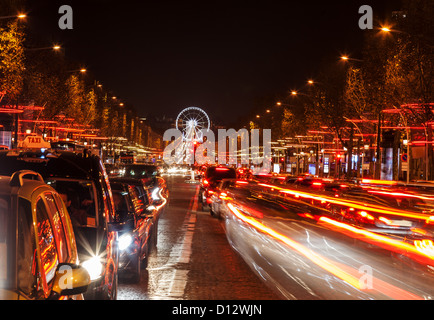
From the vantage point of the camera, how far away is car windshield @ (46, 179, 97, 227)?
7.51 m

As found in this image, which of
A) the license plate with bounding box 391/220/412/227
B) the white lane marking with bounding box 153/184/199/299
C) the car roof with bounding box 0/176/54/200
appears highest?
the car roof with bounding box 0/176/54/200

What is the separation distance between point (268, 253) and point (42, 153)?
5.25 metres

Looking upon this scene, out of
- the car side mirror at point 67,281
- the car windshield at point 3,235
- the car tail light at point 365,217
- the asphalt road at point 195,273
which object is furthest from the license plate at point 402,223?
the car windshield at point 3,235

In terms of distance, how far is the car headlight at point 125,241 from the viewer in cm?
964

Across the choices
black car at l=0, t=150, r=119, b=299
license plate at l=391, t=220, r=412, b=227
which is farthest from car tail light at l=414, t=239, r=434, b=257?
license plate at l=391, t=220, r=412, b=227

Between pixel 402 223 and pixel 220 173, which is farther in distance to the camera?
pixel 220 173

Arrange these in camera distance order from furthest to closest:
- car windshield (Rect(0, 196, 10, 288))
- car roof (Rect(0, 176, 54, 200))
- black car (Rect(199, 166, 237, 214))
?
black car (Rect(199, 166, 237, 214)), car roof (Rect(0, 176, 54, 200)), car windshield (Rect(0, 196, 10, 288))

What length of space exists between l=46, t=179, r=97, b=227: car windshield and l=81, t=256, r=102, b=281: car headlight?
976 millimetres

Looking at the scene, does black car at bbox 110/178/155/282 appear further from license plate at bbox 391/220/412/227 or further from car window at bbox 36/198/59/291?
license plate at bbox 391/220/412/227

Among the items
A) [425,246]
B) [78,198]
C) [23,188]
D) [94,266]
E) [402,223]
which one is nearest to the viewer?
[23,188]

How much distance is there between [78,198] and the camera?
25.6 feet

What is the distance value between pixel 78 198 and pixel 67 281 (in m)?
3.84

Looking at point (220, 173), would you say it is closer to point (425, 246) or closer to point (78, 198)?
point (425, 246)

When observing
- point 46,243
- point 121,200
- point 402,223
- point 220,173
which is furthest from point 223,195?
point 46,243
